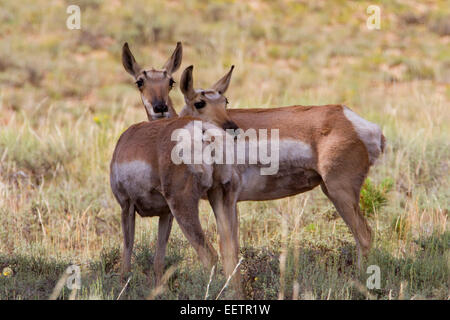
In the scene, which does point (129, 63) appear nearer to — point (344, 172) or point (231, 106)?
point (344, 172)

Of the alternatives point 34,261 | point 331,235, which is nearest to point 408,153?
point 331,235

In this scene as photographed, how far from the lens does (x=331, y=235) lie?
6.97 metres

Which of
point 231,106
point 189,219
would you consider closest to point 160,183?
point 189,219

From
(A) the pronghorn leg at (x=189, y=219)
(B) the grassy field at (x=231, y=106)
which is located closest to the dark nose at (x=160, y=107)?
(B) the grassy field at (x=231, y=106)

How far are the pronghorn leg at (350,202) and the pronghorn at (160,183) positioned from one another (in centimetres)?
110

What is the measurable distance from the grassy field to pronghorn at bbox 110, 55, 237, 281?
1.08 feet

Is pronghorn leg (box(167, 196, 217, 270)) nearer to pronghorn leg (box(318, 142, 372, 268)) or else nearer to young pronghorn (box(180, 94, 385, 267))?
young pronghorn (box(180, 94, 385, 267))

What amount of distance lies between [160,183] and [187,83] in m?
1.69

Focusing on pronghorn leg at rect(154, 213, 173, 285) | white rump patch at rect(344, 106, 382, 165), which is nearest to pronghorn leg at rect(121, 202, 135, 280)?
pronghorn leg at rect(154, 213, 173, 285)

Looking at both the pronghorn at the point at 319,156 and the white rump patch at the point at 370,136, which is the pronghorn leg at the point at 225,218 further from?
the white rump patch at the point at 370,136

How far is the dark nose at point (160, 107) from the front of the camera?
22.0 feet

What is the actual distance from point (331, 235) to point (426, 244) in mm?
985

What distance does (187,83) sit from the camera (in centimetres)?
655

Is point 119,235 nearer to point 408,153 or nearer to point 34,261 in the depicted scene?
point 34,261
